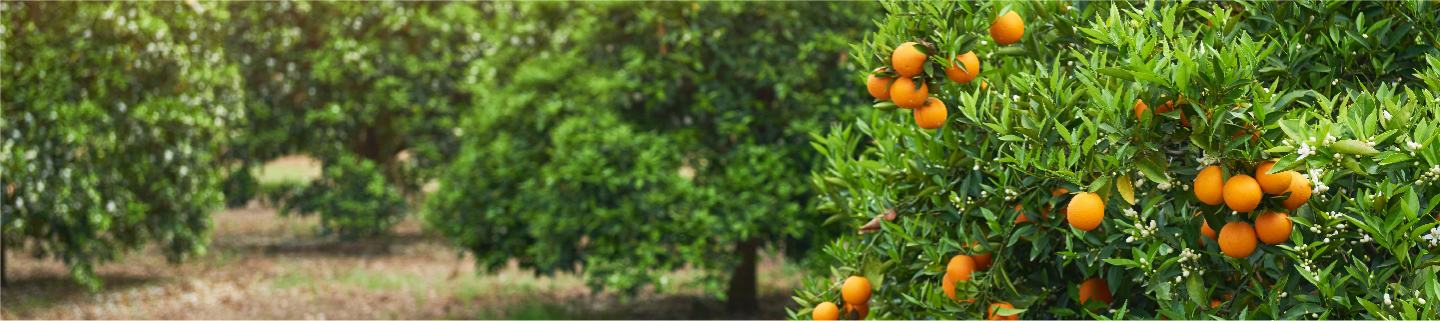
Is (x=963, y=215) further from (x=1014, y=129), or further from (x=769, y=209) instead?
(x=769, y=209)

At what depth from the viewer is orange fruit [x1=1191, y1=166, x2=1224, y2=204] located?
2312 millimetres

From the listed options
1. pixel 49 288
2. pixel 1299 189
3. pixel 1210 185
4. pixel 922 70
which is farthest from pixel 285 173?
pixel 1299 189

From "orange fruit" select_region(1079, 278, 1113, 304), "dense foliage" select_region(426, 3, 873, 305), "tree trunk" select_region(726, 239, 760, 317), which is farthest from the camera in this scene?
"tree trunk" select_region(726, 239, 760, 317)

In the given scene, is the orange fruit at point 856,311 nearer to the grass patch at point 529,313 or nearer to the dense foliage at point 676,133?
the dense foliage at point 676,133

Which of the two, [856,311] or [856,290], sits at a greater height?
[856,290]

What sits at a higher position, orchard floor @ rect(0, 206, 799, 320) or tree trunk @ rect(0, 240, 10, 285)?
tree trunk @ rect(0, 240, 10, 285)

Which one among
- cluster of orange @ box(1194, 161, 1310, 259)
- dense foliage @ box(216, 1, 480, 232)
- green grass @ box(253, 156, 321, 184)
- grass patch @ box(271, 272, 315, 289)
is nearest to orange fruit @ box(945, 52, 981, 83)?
cluster of orange @ box(1194, 161, 1310, 259)

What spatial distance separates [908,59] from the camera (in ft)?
9.41

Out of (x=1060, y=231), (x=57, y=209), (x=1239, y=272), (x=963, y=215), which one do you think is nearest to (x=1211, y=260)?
(x=1239, y=272)

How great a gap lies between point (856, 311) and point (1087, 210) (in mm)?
1105

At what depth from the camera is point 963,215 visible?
9.68 ft

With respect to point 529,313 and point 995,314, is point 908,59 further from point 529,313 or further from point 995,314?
point 529,313

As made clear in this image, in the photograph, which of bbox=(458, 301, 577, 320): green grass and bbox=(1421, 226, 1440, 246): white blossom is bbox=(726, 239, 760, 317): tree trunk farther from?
bbox=(1421, 226, 1440, 246): white blossom

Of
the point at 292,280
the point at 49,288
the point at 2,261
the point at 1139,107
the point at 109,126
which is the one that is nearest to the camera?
the point at 1139,107
